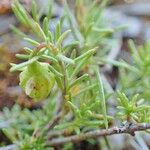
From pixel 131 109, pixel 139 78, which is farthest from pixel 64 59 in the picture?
pixel 139 78

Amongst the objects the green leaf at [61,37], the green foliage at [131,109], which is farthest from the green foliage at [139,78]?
the green leaf at [61,37]

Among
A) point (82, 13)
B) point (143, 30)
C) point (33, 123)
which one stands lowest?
point (143, 30)

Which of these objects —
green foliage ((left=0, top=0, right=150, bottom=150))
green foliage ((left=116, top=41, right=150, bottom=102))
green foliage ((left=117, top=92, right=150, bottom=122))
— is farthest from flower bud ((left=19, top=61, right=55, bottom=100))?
green foliage ((left=116, top=41, right=150, bottom=102))

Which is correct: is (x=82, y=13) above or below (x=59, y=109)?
above

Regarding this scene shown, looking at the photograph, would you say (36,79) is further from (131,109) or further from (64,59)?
(131,109)

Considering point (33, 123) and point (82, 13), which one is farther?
point (82, 13)

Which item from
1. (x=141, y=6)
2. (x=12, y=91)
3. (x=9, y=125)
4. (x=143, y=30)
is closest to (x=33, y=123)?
(x=9, y=125)

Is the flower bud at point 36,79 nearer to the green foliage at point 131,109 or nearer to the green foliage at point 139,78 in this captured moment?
the green foliage at point 131,109

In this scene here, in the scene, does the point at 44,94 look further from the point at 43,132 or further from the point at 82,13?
the point at 82,13
